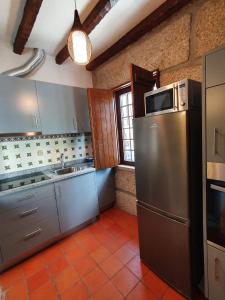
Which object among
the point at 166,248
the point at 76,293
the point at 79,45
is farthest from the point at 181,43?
the point at 76,293

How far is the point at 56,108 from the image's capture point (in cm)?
217

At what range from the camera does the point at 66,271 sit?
5.30 feet

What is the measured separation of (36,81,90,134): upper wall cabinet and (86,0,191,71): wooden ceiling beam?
65 centimetres

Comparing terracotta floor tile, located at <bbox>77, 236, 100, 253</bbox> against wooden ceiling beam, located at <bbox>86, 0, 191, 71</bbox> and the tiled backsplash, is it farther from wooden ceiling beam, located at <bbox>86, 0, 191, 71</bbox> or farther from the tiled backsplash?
wooden ceiling beam, located at <bbox>86, 0, 191, 71</bbox>

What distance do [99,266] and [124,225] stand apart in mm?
747

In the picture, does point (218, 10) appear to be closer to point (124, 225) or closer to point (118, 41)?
point (118, 41)

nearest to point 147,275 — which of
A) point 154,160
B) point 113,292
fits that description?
point 113,292

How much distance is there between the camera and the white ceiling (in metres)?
1.52

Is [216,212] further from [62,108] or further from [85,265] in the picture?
[62,108]

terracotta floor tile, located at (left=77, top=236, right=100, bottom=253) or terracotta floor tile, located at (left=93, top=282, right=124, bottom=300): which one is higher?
terracotta floor tile, located at (left=77, top=236, right=100, bottom=253)

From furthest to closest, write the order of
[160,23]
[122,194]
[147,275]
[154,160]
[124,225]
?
[122,194]
[124,225]
[160,23]
[147,275]
[154,160]

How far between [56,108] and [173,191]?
1805mm

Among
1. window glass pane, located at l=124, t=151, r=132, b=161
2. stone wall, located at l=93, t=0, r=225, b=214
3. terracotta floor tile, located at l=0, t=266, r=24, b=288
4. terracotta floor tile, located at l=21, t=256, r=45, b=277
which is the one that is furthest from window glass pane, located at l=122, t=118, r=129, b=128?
terracotta floor tile, located at l=0, t=266, r=24, b=288

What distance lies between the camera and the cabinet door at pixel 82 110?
237 cm
